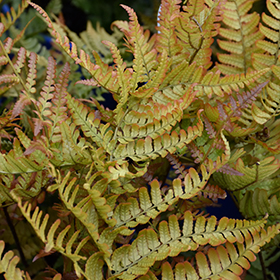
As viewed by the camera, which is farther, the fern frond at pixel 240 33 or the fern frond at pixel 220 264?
the fern frond at pixel 240 33

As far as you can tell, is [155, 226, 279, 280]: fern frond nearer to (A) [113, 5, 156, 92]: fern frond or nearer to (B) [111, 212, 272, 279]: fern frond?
(B) [111, 212, 272, 279]: fern frond

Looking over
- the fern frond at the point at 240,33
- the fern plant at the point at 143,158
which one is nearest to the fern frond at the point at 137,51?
the fern plant at the point at 143,158

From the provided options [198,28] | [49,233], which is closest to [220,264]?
[49,233]

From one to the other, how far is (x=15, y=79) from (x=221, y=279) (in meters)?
0.33

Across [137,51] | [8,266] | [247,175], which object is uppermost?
[137,51]

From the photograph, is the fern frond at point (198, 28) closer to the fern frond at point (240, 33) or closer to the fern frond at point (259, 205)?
the fern frond at point (240, 33)

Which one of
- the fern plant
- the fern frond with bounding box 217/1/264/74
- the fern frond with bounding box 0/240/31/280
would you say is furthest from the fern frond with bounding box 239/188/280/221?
the fern frond with bounding box 0/240/31/280

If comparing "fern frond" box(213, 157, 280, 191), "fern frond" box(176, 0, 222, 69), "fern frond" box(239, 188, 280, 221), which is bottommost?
"fern frond" box(239, 188, 280, 221)

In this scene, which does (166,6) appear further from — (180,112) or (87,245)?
(87,245)

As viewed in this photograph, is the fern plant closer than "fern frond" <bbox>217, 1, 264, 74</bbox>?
Yes

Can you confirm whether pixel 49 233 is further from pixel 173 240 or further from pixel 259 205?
pixel 259 205

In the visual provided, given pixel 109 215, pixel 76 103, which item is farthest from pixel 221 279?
pixel 76 103

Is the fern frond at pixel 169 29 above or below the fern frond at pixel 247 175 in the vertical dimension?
above

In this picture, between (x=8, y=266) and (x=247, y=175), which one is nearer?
(x=8, y=266)
